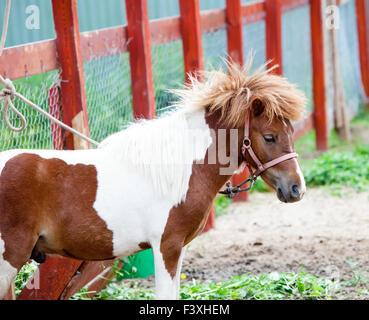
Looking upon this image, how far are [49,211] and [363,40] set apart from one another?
1082 centimetres

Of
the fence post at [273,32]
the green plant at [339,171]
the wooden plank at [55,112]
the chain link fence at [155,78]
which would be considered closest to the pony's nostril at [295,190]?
the chain link fence at [155,78]

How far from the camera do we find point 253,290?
406 cm

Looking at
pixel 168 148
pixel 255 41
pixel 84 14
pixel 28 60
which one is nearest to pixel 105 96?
A: pixel 28 60

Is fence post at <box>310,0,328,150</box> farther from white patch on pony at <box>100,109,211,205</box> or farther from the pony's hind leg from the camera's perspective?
the pony's hind leg

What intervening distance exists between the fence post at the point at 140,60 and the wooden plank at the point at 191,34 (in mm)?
900

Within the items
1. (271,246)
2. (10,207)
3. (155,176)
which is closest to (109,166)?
(155,176)

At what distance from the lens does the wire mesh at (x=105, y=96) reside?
4656 mm

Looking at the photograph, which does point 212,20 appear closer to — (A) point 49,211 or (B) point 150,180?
(B) point 150,180

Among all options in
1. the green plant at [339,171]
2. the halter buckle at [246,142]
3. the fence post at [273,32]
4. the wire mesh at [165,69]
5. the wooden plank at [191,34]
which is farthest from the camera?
the fence post at [273,32]

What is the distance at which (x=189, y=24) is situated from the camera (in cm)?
569

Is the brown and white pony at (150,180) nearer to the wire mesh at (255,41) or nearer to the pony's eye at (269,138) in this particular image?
the pony's eye at (269,138)
